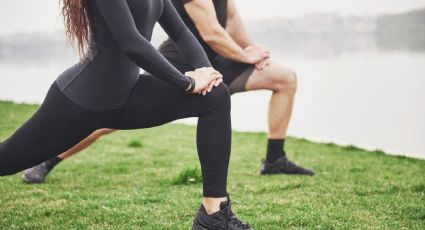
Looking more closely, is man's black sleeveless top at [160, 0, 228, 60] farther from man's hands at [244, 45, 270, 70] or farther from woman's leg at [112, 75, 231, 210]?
woman's leg at [112, 75, 231, 210]

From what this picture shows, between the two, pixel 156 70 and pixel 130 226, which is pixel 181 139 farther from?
pixel 156 70

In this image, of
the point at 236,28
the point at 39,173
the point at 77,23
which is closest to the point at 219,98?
the point at 77,23

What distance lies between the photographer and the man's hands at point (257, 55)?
5.11 meters

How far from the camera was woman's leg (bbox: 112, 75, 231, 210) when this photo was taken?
3.19m

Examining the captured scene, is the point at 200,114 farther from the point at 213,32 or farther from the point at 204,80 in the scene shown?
the point at 213,32

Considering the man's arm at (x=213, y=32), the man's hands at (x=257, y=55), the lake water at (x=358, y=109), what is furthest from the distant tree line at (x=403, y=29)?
the man's arm at (x=213, y=32)

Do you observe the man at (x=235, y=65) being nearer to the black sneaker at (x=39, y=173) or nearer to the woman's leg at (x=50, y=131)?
the black sneaker at (x=39, y=173)

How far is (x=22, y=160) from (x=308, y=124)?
36.4 feet

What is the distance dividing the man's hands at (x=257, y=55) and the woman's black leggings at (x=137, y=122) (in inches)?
75.3

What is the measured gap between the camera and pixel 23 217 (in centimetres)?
402

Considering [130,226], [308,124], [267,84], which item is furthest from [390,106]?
[130,226]

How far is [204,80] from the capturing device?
3.15 m

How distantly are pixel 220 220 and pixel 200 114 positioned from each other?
0.66 meters

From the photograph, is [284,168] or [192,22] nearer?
[192,22]
